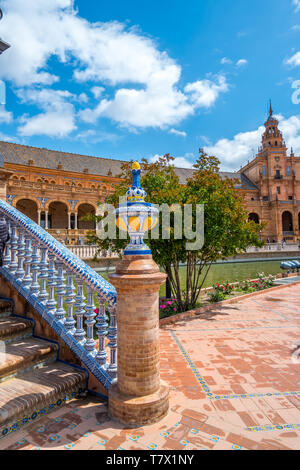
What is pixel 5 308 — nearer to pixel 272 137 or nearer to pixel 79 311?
pixel 79 311

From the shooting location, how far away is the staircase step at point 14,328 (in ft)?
11.8

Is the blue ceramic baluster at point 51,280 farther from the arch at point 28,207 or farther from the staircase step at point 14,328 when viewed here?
the arch at point 28,207

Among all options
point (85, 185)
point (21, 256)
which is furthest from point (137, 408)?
point (85, 185)

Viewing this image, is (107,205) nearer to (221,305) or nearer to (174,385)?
(221,305)

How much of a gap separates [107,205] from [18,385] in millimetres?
6148

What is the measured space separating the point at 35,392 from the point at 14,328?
3.57 feet

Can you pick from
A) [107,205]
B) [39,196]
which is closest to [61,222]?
[39,196]

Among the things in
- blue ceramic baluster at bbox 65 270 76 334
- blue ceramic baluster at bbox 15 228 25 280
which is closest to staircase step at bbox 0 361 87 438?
blue ceramic baluster at bbox 65 270 76 334

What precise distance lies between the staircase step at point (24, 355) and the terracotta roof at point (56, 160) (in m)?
39.0

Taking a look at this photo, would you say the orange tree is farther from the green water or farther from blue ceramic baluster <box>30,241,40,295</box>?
the green water

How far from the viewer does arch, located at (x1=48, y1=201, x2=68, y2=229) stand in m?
37.8

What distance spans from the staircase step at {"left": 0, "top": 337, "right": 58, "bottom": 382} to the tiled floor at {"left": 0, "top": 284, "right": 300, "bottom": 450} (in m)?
0.67

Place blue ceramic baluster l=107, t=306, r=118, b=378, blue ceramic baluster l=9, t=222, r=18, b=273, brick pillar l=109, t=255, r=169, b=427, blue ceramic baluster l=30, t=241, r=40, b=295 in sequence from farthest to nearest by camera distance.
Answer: blue ceramic baluster l=9, t=222, r=18, b=273
blue ceramic baluster l=30, t=241, r=40, b=295
blue ceramic baluster l=107, t=306, r=118, b=378
brick pillar l=109, t=255, r=169, b=427
